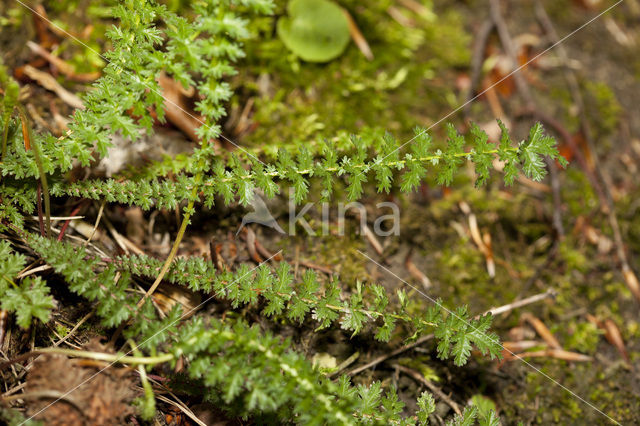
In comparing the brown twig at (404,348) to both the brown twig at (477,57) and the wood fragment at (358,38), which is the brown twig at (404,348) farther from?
the wood fragment at (358,38)

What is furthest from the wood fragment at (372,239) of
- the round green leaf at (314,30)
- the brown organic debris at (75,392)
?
the brown organic debris at (75,392)

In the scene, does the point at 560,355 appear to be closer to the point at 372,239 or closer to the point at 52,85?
the point at 372,239

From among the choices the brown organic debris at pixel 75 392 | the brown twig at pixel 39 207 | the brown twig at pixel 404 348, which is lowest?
the brown twig at pixel 404 348

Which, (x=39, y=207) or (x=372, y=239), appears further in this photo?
(x=372, y=239)

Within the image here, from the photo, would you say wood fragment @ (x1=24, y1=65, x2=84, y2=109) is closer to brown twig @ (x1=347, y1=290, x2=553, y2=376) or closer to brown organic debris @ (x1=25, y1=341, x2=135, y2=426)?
brown organic debris @ (x1=25, y1=341, x2=135, y2=426)

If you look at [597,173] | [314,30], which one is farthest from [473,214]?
[314,30]

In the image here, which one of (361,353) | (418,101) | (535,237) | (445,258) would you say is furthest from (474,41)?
(361,353)

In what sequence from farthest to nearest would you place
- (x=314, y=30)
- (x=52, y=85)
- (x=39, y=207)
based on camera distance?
1. (x=314, y=30)
2. (x=52, y=85)
3. (x=39, y=207)

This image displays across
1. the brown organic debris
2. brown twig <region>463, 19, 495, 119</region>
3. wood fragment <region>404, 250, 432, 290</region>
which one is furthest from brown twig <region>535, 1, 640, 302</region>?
the brown organic debris
